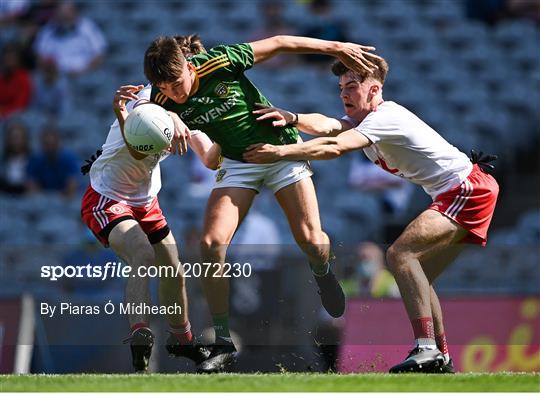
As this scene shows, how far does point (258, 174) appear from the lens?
8320mm

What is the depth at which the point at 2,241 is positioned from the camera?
47.5 ft

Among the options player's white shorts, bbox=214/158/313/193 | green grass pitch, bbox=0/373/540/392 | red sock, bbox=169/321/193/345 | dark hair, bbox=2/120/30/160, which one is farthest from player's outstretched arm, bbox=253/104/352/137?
dark hair, bbox=2/120/30/160

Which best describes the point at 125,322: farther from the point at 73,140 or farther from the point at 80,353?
the point at 73,140

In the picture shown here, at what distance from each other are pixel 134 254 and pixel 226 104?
1.14 m

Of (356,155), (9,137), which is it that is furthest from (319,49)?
(9,137)

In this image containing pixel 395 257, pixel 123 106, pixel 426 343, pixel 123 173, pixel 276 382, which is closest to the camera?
pixel 276 382

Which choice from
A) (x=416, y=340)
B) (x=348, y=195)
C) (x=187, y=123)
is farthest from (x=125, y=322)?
(x=348, y=195)

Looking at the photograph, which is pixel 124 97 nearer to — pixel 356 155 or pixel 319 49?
pixel 319 49

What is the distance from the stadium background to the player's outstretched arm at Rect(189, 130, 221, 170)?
998 mm

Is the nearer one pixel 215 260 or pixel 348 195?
pixel 215 260

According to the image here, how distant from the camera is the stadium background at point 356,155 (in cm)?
989

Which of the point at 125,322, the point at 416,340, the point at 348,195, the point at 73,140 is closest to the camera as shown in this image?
the point at 416,340

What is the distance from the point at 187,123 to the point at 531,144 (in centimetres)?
751

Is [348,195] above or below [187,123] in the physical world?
below
